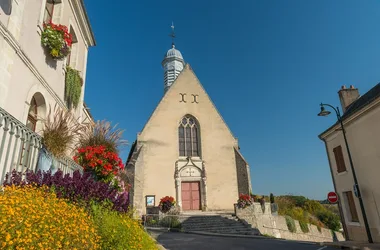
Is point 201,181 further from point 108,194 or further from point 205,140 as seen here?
point 108,194

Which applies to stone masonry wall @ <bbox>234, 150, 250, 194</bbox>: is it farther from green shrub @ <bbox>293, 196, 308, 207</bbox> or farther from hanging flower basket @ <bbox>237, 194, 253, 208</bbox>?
green shrub @ <bbox>293, 196, 308, 207</bbox>

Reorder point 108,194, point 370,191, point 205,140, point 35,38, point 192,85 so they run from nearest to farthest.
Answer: point 108,194, point 35,38, point 370,191, point 205,140, point 192,85

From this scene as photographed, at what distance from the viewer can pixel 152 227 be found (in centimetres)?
1427

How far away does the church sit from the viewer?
682 inches

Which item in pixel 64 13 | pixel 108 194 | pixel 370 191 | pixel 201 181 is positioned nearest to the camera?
pixel 108 194

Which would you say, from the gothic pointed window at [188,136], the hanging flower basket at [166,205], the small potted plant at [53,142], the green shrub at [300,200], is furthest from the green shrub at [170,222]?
the green shrub at [300,200]

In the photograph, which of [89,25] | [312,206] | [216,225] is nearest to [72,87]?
[89,25]

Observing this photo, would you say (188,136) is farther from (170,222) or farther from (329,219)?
(329,219)

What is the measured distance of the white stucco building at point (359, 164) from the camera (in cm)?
1064

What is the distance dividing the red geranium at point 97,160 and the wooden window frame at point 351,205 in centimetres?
1190

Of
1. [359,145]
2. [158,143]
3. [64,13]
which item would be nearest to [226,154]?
[158,143]

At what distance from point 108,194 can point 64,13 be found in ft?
19.6

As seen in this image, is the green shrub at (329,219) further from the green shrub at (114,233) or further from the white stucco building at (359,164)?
the green shrub at (114,233)

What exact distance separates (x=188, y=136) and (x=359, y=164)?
37.2ft
